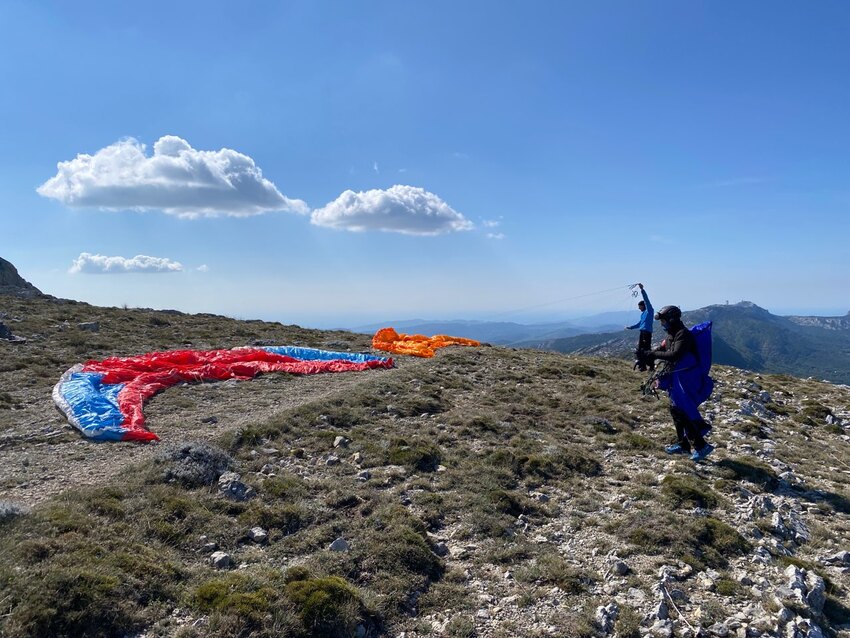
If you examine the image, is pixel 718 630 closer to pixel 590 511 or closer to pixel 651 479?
pixel 590 511

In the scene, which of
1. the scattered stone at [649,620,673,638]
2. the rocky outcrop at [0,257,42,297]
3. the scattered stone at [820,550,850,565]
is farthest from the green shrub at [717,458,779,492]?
the rocky outcrop at [0,257,42,297]

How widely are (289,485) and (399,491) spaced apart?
7.22ft

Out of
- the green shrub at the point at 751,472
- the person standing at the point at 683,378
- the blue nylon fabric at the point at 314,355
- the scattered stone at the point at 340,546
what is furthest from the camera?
the blue nylon fabric at the point at 314,355

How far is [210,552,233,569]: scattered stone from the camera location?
767cm

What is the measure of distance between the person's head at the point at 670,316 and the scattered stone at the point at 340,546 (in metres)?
9.17

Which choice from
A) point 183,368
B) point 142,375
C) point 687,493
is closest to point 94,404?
point 142,375

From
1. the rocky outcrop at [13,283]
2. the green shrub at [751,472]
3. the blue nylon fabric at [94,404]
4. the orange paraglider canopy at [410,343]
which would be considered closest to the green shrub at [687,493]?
the green shrub at [751,472]

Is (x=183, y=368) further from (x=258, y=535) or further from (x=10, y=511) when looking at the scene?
(x=258, y=535)

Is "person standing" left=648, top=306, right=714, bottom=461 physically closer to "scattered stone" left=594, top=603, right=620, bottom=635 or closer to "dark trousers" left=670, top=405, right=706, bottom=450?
"dark trousers" left=670, top=405, right=706, bottom=450

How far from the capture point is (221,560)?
771 centimetres

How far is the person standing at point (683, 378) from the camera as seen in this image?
41.4 feet

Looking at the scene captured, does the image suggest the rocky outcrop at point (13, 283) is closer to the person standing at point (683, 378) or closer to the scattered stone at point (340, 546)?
the scattered stone at point (340, 546)

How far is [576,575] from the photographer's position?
26.1 feet

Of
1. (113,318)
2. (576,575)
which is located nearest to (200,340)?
(113,318)
